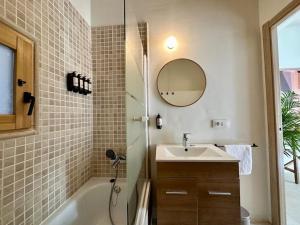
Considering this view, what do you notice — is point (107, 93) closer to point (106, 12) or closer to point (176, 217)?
point (106, 12)

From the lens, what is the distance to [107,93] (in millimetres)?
2084

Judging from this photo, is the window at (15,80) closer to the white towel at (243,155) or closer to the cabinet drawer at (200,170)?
the cabinet drawer at (200,170)

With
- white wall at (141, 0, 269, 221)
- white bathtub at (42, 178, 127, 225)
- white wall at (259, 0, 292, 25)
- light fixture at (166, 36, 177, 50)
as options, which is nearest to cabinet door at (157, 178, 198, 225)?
white bathtub at (42, 178, 127, 225)

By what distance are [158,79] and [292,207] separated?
217 cm

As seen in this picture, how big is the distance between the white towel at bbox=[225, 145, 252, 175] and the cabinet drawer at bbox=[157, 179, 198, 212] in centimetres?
65

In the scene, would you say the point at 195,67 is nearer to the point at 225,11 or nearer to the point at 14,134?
the point at 225,11

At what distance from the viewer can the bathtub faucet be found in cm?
193

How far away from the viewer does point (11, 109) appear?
0.95 m

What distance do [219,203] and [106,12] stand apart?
7.49ft

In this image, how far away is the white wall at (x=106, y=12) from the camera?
2.09 m

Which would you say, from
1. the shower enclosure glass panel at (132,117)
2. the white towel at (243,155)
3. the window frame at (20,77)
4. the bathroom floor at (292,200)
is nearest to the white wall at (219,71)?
the white towel at (243,155)

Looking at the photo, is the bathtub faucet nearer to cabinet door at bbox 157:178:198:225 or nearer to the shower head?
the shower head

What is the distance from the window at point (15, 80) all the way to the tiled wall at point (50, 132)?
8 cm

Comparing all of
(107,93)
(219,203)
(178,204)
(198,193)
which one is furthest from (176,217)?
(107,93)
